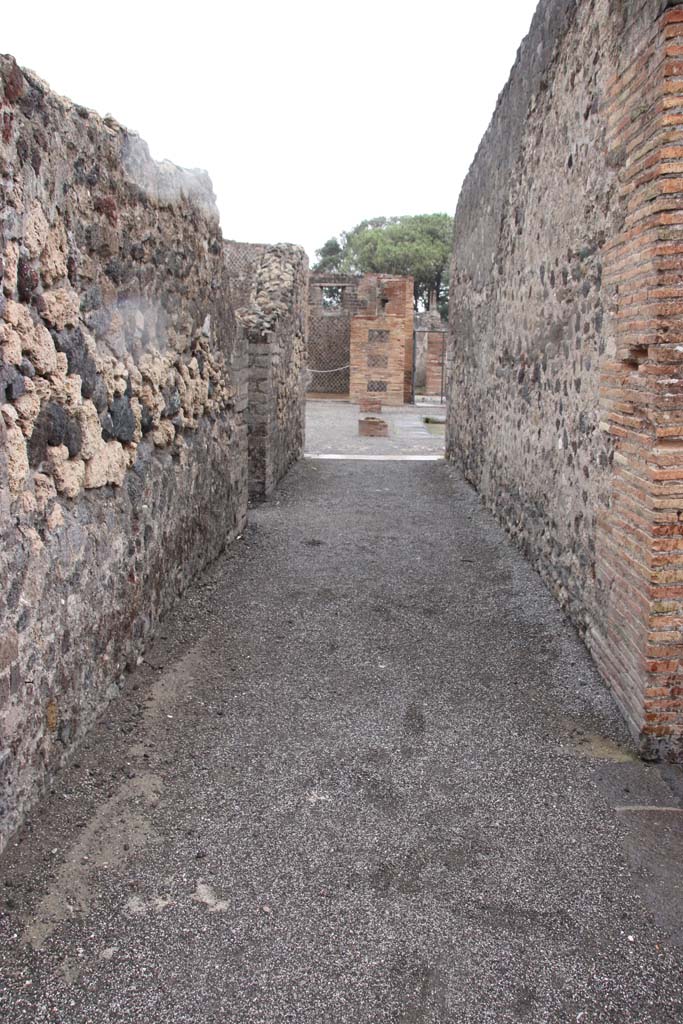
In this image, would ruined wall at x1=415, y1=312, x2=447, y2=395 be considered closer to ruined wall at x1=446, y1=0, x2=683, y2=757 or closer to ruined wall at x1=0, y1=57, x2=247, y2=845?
ruined wall at x1=446, y1=0, x2=683, y2=757

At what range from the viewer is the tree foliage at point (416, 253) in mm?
41219

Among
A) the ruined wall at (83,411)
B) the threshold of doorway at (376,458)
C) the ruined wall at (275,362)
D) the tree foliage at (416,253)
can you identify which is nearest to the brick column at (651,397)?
the ruined wall at (83,411)

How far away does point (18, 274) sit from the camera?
2.64 m

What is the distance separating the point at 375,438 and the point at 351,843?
11090 mm

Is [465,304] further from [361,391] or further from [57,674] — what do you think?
[361,391]

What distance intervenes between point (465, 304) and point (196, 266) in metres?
5.28

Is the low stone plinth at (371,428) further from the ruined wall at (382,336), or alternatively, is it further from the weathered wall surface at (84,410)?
the weathered wall surface at (84,410)

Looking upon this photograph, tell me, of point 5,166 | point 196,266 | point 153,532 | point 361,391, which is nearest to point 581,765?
point 153,532

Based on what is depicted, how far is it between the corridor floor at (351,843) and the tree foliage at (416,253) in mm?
35729

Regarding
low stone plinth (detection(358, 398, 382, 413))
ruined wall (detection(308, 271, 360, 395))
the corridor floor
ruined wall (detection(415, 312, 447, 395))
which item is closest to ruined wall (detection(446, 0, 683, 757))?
the corridor floor

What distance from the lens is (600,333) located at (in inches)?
163

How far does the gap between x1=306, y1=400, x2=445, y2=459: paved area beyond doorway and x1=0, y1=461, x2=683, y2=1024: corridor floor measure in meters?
7.47

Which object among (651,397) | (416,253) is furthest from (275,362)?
(416,253)

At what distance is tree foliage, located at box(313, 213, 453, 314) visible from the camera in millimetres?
41219
